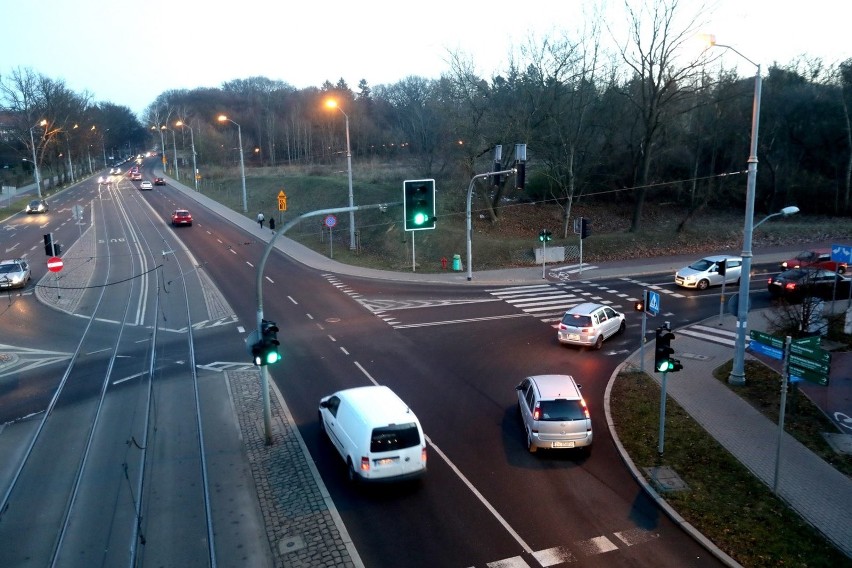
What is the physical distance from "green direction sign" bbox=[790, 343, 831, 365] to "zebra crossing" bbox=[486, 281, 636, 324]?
13519mm

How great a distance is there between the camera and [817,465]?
43.2ft

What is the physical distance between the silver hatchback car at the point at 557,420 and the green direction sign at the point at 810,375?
408cm

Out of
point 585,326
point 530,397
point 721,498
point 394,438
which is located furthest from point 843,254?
point 394,438

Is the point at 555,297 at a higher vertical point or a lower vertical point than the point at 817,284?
lower

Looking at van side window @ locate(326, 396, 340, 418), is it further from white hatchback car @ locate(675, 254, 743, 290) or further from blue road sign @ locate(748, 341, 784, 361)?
white hatchback car @ locate(675, 254, 743, 290)

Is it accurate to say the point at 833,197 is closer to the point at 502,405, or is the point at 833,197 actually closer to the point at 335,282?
the point at 335,282

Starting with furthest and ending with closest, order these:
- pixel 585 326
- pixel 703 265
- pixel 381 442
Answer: pixel 703 265 < pixel 585 326 < pixel 381 442

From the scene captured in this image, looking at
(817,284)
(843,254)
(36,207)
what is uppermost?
(36,207)

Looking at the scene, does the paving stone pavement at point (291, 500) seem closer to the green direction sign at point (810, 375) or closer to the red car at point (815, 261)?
the green direction sign at point (810, 375)

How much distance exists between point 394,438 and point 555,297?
19.2m

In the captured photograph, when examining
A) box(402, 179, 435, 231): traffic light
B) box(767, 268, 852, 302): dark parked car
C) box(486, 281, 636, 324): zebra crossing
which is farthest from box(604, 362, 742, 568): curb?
box(767, 268, 852, 302): dark parked car

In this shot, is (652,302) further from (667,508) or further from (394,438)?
(394,438)

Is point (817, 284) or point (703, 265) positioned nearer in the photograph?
point (817, 284)

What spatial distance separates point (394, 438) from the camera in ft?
40.0
